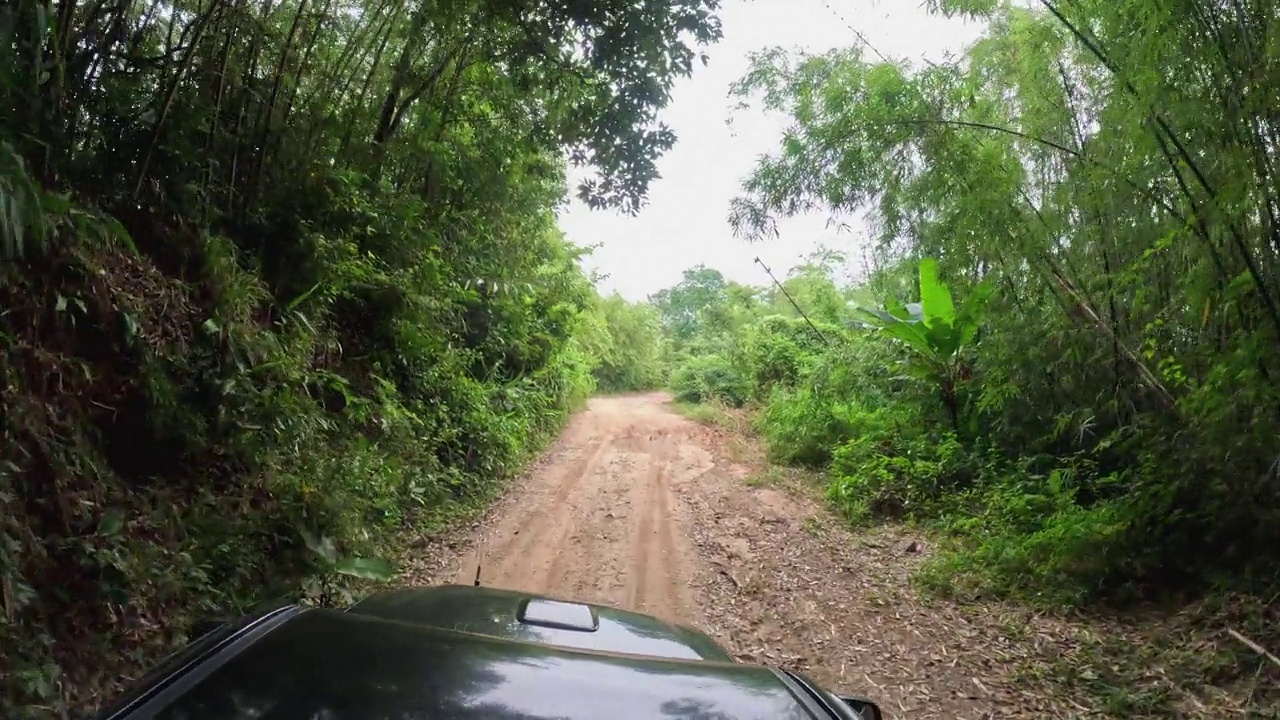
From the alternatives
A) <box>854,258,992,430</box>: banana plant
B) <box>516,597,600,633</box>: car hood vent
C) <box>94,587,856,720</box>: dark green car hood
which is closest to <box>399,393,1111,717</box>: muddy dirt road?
<box>854,258,992,430</box>: banana plant

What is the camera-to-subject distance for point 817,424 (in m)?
11.9

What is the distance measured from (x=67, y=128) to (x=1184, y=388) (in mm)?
7357

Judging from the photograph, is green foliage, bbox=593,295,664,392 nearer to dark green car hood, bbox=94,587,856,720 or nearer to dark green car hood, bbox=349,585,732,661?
dark green car hood, bbox=349,585,732,661

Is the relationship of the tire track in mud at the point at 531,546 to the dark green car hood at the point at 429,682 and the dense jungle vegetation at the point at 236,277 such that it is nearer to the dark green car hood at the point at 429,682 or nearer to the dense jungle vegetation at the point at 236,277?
the dense jungle vegetation at the point at 236,277

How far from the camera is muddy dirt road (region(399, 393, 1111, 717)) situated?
528 cm

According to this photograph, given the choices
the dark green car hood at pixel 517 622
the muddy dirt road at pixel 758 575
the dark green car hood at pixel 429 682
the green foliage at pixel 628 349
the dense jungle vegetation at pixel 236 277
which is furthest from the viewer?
the green foliage at pixel 628 349

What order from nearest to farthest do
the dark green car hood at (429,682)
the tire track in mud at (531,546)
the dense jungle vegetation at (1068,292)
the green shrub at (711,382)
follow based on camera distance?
the dark green car hood at (429,682), the dense jungle vegetation at (1068,292), the tire track in mud at (531,546), the green shrub at (711,382)

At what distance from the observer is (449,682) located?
5.75 feet

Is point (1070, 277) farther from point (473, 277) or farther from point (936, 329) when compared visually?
point (473, 277)

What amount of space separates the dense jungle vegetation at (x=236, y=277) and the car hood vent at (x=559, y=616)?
2262 mm

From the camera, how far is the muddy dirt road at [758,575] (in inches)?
208

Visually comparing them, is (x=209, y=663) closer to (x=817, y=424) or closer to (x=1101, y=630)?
(x=1101, y=630)

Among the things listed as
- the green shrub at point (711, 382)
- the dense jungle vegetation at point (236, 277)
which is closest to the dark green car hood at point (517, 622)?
the dense jungle vegetation at point (236, 277)

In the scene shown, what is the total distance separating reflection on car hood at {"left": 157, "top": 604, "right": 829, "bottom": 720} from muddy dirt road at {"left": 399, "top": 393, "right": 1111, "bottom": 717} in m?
3.50
